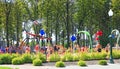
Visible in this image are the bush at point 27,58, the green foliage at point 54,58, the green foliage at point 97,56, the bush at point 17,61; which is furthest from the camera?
the green foliage at point 97,56

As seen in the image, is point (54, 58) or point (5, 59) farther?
point (54, 58)

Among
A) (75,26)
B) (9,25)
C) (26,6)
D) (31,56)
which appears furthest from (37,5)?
(31,56)

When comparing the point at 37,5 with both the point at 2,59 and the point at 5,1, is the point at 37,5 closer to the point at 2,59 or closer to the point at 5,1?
the point at 5,1

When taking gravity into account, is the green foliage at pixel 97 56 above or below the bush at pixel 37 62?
above

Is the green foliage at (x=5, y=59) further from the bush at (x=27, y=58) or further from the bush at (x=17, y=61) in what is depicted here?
the bush at (x=27, y=58)

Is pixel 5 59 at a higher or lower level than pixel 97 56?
lower

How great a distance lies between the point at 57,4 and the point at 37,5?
11.2 ft

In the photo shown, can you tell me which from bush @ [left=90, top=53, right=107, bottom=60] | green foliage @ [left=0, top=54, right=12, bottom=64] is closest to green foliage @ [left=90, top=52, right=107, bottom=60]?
bush @ [left=90, top=53, right=107, bottom=60]

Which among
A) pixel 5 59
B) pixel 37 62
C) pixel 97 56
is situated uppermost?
pixel 97 56

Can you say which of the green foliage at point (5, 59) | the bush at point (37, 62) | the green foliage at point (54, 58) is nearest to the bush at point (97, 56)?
the green foliage at point (54, 58)

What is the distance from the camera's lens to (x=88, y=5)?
6019cm

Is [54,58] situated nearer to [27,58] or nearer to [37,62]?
[27,58]

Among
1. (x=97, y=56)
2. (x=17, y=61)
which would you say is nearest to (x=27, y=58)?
(x=17, y=61)

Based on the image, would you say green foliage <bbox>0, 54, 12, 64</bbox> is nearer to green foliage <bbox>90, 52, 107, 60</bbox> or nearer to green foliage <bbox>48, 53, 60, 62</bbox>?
green foliage <bbox>48, 53, 60, 62</bbox>
